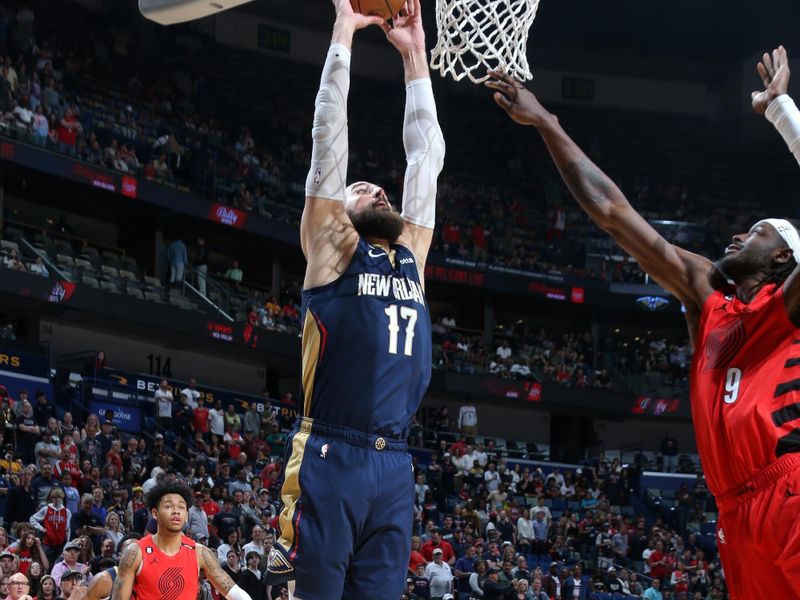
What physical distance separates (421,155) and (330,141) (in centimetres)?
70

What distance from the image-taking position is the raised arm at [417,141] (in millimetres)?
5035

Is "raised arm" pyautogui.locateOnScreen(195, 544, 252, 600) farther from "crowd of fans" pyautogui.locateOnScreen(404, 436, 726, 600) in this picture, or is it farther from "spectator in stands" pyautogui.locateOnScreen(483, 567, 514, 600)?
"spectator in stands" pyautogui.locateOnScreen(483, 567, 514, 600)

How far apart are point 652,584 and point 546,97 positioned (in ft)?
66.9

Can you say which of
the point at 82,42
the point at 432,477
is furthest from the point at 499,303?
the point at 82,42

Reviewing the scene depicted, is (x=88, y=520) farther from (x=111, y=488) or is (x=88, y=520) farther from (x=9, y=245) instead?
(x=9, y=245)

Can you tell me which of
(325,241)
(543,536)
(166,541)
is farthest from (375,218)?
(543,536)

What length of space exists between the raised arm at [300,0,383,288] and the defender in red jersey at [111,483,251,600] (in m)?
3.48

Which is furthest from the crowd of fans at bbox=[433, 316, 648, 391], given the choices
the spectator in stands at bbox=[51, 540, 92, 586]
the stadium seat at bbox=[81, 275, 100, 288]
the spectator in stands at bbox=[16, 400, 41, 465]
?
the spectator in stands at bbox=[51, 540, 92, 586]

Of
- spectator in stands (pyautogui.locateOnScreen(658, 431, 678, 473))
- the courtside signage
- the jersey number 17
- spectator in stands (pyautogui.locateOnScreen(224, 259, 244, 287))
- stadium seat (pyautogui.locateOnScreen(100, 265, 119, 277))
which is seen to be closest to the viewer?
the jersey number 17

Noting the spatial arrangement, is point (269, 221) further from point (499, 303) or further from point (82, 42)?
point (499, 303)

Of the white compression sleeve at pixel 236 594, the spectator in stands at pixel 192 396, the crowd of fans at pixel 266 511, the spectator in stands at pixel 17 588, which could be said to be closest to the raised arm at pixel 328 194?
the white compression sleeve at pixel 236 594

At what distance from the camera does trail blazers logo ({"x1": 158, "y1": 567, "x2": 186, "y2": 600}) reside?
760 cm

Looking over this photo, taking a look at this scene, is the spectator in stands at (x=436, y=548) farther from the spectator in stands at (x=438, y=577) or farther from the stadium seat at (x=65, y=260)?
the stadium seat at (x=65, y=260)

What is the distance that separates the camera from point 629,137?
36688 millimetres
